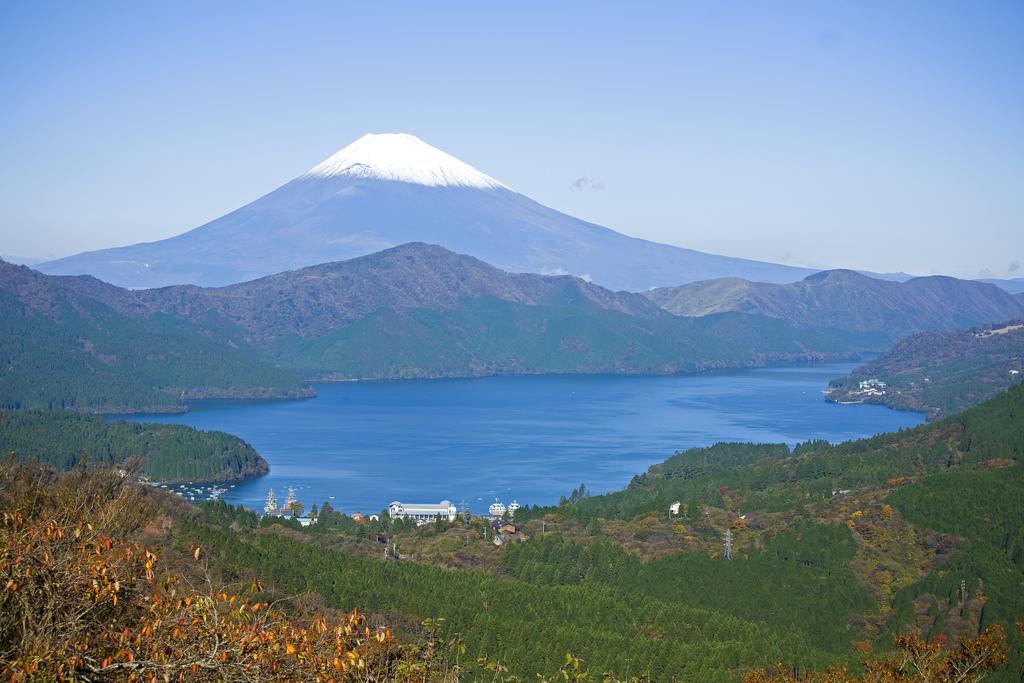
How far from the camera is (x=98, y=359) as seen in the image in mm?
112125

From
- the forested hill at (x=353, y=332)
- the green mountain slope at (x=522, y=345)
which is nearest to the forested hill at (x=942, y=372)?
the green mountain slope at (x=522, y=345)

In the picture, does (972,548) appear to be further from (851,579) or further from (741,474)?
(741,474)

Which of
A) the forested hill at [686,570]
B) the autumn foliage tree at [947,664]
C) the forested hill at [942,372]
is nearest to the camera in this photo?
the autumn foliage tree at [947,664]

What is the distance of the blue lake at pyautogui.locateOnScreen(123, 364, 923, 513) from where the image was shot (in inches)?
2285

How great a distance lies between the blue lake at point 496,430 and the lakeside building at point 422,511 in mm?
1828

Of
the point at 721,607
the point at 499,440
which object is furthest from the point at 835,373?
the point at 721,607

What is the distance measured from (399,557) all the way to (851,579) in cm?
1356

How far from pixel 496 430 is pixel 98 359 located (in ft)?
167

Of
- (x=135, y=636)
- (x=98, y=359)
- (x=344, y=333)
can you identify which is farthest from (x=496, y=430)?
(x=135, y=636)

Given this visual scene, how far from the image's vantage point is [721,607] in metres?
30.0

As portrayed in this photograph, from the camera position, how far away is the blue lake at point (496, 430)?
190 feet

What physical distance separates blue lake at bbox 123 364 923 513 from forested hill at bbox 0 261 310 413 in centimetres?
685

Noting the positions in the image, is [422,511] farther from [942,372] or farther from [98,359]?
[942,372]

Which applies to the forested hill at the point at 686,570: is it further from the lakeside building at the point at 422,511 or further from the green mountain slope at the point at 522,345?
the green mountain slope at the point at 522,345
